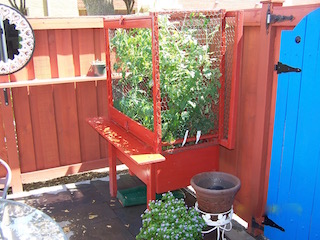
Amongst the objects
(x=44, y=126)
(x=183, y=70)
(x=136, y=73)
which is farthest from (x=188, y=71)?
(x=44, y=126)

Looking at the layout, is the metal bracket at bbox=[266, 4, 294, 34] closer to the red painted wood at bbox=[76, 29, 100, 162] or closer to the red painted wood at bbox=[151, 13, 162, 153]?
the red painted wood at bbox=[151, 13, 162, 153]

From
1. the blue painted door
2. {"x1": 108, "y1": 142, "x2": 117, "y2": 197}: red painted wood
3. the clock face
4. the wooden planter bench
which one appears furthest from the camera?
{"x1": 108, "y1": 142, "x2": 117, "y2": 197}: red painted wood

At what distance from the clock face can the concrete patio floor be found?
5.13 ft

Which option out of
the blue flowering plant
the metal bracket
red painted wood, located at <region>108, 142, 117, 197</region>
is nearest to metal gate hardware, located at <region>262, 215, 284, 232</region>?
the blue flowering plant

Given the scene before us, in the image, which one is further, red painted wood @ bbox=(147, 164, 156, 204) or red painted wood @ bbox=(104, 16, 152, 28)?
red painted wood @ bbox=(147, 164, 156, 204)

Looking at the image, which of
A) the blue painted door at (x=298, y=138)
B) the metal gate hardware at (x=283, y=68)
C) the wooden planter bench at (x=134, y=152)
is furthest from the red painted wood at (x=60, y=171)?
the metal gate hardware at (x=283, y=68)

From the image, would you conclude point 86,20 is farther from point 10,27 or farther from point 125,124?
point 125,124

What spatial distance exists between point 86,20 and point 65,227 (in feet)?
8.11

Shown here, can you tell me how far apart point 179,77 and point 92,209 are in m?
1.89

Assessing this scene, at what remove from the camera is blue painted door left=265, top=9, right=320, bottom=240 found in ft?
8.32

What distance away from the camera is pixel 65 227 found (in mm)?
3594

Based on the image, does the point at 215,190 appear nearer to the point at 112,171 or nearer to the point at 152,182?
the point at 152,182

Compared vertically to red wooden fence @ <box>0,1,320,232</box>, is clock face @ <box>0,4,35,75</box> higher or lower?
higher

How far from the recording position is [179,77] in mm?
3047
